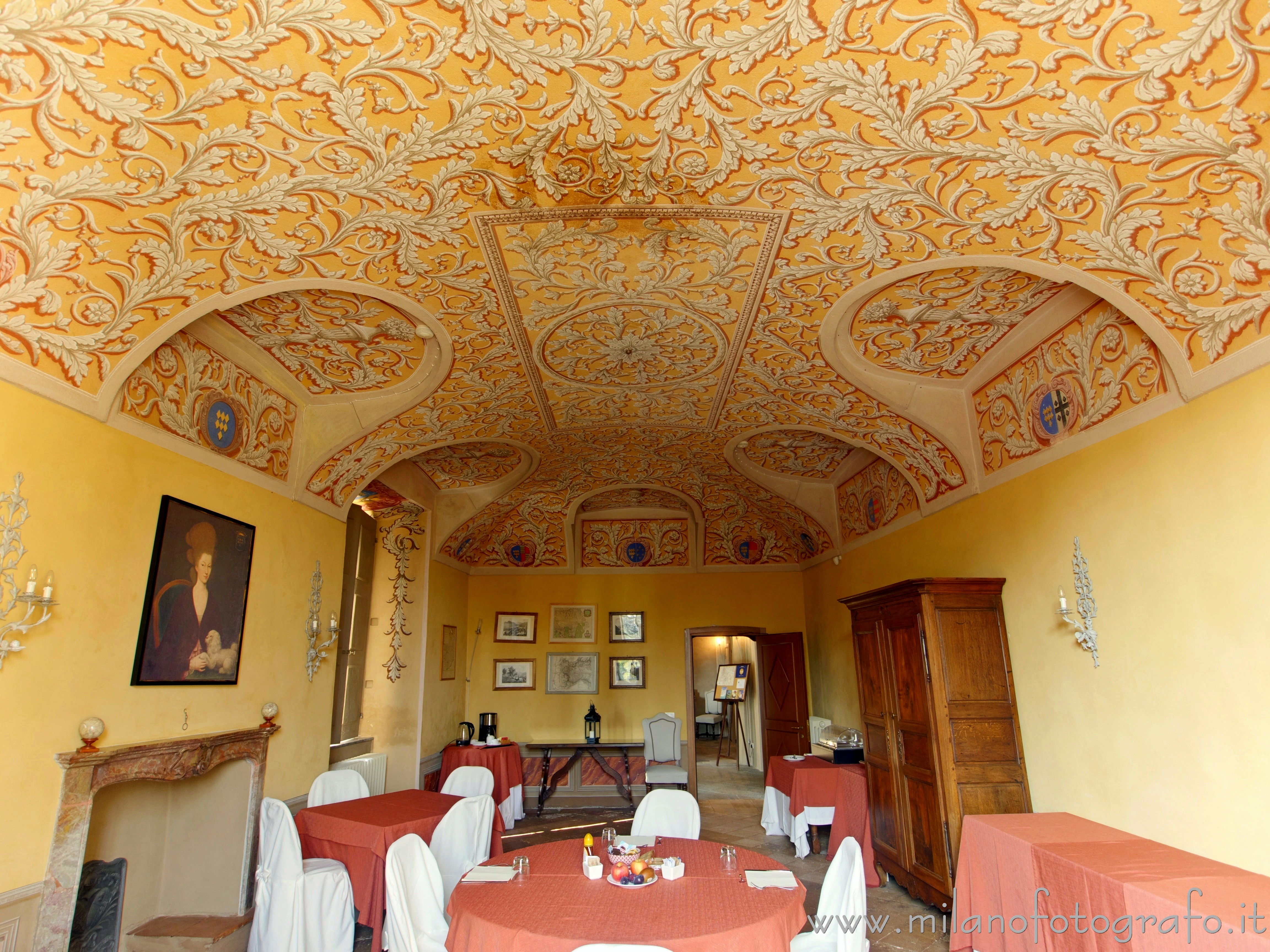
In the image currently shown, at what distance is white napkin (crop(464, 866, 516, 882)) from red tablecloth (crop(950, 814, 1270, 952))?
2.67 metres

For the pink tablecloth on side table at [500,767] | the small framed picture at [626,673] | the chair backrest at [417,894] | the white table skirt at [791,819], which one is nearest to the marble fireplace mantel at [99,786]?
the chair backrest at [417,894]

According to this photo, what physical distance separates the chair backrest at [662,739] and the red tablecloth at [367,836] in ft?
14.1

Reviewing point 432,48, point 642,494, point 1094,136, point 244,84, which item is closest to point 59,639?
point 244,84

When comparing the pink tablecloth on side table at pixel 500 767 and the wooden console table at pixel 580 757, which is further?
the wooden console table at pixel 580 757

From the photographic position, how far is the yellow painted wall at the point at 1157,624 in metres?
3.17

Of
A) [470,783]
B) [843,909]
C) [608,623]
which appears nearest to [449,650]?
[608,623]

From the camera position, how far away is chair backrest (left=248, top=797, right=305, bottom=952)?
4078 mm

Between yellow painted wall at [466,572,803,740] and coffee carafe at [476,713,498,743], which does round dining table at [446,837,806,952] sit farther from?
yellow painted wall at [466,572,803,740]

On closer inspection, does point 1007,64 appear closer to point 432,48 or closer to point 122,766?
point 432,48

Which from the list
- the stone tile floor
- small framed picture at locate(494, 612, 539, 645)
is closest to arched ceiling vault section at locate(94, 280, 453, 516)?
the stone tile floor

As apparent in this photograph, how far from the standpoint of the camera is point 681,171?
3252mm

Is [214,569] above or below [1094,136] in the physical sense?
below

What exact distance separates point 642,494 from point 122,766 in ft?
22.2

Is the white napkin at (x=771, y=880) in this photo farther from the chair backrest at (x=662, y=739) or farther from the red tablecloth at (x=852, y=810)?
the chair backrest at (x=662, y=739)
